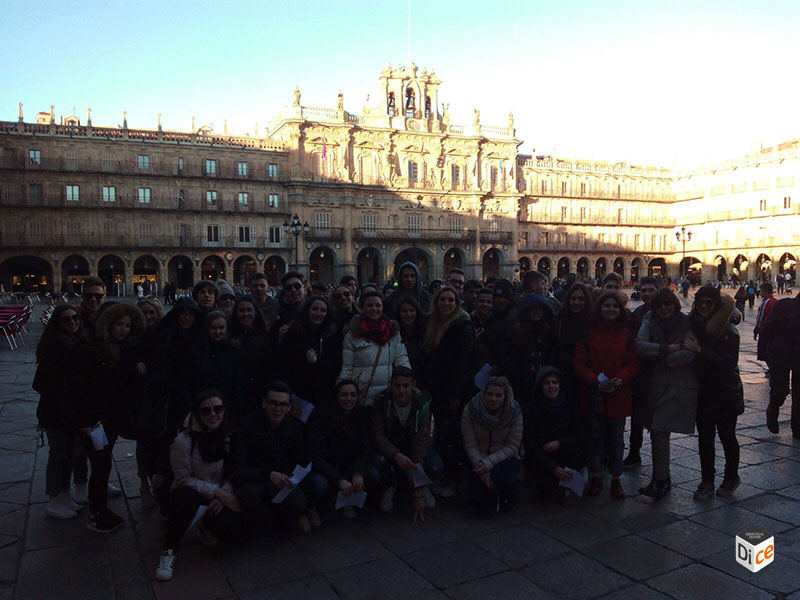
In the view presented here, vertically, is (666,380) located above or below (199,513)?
above

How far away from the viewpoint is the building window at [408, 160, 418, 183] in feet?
136

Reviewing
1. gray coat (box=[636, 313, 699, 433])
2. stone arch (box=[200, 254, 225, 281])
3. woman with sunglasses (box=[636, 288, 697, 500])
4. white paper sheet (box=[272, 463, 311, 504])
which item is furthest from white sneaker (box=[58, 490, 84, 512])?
stone arch (box=[200, 254, 225, 281])

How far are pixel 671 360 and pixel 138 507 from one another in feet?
15.0

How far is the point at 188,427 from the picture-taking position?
431 centimetres

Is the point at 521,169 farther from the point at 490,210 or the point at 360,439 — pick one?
the point at 360,439

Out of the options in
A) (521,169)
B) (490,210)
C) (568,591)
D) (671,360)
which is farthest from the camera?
(521,169)

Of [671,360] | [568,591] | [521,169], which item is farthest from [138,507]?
[521,169]

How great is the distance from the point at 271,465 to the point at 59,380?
174 cm

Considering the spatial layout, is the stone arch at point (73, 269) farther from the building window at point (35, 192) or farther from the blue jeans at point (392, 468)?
the blue jeans at point (392, 468)

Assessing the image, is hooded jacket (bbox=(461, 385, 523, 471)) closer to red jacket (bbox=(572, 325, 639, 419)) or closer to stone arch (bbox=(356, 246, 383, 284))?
red jacket (bbox=(572, 325, 639, 419))

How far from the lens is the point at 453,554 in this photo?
4.10 metres

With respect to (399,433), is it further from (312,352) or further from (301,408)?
(312,352)

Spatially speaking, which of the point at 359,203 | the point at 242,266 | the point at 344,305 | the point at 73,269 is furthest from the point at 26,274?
the point at 344,305

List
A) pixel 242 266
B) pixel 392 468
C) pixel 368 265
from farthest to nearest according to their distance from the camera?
pixel 368 265, pixel 242 266, pixel 392 468
